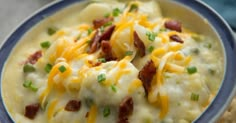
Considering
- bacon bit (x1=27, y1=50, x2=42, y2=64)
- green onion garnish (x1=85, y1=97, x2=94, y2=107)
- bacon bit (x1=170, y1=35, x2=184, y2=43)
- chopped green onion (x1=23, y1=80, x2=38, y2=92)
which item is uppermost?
bacon bit (x1=170, y1=35, x2=184, y2=43)

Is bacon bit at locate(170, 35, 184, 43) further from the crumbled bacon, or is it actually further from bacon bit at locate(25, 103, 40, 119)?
bacon bit at locate(25, 103, 40, 119)

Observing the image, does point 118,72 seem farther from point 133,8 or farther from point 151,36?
point 133,8

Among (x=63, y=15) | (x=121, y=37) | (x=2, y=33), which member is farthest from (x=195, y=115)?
(x=2, y=33)

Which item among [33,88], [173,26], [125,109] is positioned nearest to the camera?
[125,109]

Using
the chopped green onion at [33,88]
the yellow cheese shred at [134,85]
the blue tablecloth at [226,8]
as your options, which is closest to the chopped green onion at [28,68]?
the chopped green onion at [33,88]

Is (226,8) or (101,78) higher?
(101,78)

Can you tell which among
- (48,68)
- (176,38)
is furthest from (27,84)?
(176,38)

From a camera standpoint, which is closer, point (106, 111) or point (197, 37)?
point (106, 111)

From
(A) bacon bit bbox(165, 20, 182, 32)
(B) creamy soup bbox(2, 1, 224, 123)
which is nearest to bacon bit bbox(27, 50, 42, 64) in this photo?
(B) creamy soup bbox(2, 1, 224, 123)

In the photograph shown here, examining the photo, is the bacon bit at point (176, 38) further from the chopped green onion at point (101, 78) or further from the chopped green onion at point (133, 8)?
the chopped green onion at point (101, 78)
